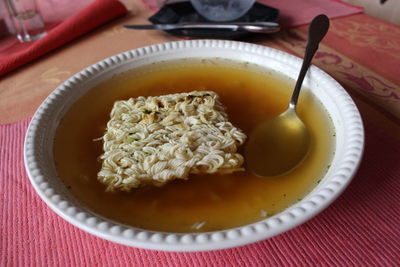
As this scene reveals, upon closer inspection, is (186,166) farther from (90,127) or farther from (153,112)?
(90,127)

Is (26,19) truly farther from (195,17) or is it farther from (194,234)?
(194,234)

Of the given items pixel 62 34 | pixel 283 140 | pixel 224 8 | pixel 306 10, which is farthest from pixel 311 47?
pixel 62 34

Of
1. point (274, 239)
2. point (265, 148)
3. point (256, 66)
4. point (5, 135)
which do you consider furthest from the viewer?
point (256, 66)

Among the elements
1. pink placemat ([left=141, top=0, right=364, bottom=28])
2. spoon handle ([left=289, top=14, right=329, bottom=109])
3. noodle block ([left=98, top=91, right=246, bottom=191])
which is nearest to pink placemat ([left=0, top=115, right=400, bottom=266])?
noodle block ([left=98, top=91, right=246, bottom=191])

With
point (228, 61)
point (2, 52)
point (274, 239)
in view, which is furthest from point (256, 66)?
point (2, 52)

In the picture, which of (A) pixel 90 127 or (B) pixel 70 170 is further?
(A) pixel 90 127

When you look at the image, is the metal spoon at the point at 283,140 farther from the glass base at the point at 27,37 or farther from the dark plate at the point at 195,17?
the glass base at the point at 27,37

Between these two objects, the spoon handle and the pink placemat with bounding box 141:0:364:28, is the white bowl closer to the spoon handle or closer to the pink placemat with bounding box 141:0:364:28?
the spoon handle
